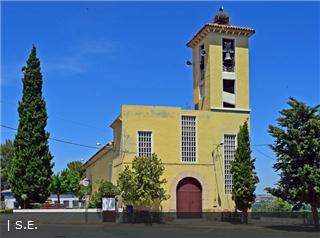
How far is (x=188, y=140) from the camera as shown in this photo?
135 feet

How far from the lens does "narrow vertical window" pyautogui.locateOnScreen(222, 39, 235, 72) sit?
43625 millimetres

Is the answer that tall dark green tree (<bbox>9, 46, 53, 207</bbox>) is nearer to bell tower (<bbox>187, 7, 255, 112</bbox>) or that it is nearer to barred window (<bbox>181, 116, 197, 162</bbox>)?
barred window (<bbox>181, 116, 197, 162</bbox>)

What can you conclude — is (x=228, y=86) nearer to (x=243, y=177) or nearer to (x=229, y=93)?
(x=229, y=93)

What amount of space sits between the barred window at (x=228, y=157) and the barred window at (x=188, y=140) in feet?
8.65

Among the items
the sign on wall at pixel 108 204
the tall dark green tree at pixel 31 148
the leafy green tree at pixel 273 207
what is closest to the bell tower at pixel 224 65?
the leafy green tree at pixel 273 207

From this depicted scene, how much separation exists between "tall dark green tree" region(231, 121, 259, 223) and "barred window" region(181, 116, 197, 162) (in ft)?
12.5

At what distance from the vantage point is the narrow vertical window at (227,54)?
143 feet

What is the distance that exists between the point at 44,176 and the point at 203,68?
16071mm

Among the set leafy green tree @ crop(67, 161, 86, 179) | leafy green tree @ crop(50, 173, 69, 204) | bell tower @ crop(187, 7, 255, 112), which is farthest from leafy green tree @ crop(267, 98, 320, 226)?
leafy green tree @ crop(67, 161, 86, 179)

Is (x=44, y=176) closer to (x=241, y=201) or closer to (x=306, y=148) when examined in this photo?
(x=241, y=201)

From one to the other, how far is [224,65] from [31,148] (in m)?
17.0

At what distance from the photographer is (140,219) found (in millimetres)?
35562

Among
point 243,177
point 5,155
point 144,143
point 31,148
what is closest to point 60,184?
point 31,148

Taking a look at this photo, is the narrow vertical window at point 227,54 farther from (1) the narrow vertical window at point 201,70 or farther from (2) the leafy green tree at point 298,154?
(2) the leafy green tree at point 298,154
